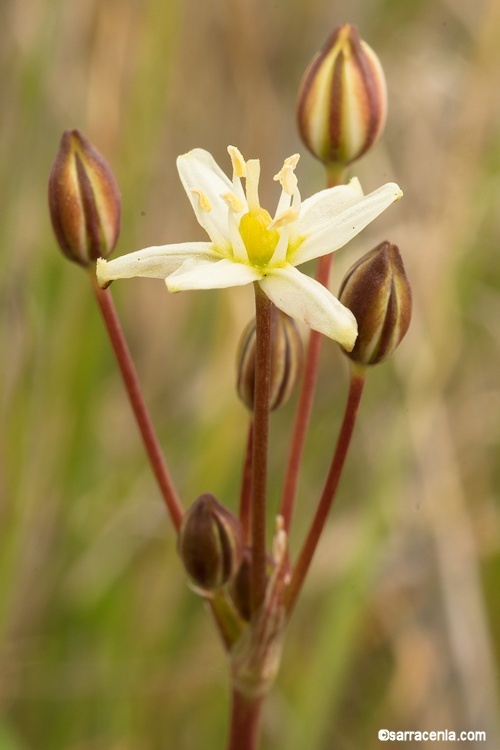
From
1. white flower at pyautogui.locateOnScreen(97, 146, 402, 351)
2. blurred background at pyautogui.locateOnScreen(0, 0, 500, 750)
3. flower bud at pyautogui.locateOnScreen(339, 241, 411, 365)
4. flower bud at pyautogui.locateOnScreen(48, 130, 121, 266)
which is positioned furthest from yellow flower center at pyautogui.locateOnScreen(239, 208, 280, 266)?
blurred background at pyautogui.locateOnScreen(0, 0, 500, 750)

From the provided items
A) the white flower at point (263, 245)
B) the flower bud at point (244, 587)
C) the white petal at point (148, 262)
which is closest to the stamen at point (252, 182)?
the white flower at point (263, 245)

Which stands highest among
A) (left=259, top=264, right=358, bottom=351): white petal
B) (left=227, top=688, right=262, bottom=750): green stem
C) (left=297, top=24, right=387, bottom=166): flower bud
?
(left=297, top=24, right=387, bottom=166): flower bud

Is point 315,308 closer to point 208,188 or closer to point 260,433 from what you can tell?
point 260,433

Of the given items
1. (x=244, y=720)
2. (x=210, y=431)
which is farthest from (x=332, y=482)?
(x=210, y=431)

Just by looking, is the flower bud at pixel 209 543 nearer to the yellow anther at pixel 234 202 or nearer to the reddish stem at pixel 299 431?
the reddish stem at pixel 299 431

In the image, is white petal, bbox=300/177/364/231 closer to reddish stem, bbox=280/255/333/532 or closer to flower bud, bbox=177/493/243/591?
reddish stem, bbox=280/255/333/532

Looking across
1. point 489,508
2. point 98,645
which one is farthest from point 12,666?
point 489,508

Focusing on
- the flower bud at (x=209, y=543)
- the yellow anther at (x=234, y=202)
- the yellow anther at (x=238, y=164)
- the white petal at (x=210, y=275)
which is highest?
the yellow anther at (x=238, y=164)
